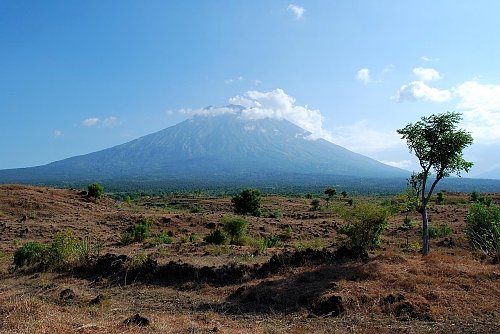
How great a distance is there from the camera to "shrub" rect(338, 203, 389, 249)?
15375 mm

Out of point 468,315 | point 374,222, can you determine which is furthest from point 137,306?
point 374,222

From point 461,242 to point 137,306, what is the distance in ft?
58.3

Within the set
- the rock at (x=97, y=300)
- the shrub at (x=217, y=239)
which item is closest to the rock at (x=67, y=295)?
the rock at (x=97, y=300)

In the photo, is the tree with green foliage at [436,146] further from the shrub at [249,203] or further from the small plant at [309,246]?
the shrub at [249,203]

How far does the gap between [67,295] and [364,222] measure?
1054 cm

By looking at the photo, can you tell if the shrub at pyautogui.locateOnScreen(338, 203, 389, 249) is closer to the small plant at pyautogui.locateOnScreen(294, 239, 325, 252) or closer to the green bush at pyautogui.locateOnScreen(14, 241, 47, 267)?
the small plant at pyautogui.locateOnScreen(294, 239, 325, 252)

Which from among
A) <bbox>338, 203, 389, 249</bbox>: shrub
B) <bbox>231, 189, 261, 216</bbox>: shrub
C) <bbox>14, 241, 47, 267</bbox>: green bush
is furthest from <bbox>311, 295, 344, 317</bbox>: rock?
<bbox>231, 189, 261, 216</bbox>: shrub

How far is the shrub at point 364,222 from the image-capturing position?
1538 cm

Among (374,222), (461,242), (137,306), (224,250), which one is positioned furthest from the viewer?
(461,242)

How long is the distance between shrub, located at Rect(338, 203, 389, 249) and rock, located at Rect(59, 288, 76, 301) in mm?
9848

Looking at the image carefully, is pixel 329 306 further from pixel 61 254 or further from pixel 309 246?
pixel 61 254

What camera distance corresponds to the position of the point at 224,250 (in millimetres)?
16812

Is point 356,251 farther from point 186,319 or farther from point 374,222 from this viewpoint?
point 186,319

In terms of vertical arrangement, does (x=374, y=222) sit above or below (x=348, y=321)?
above
